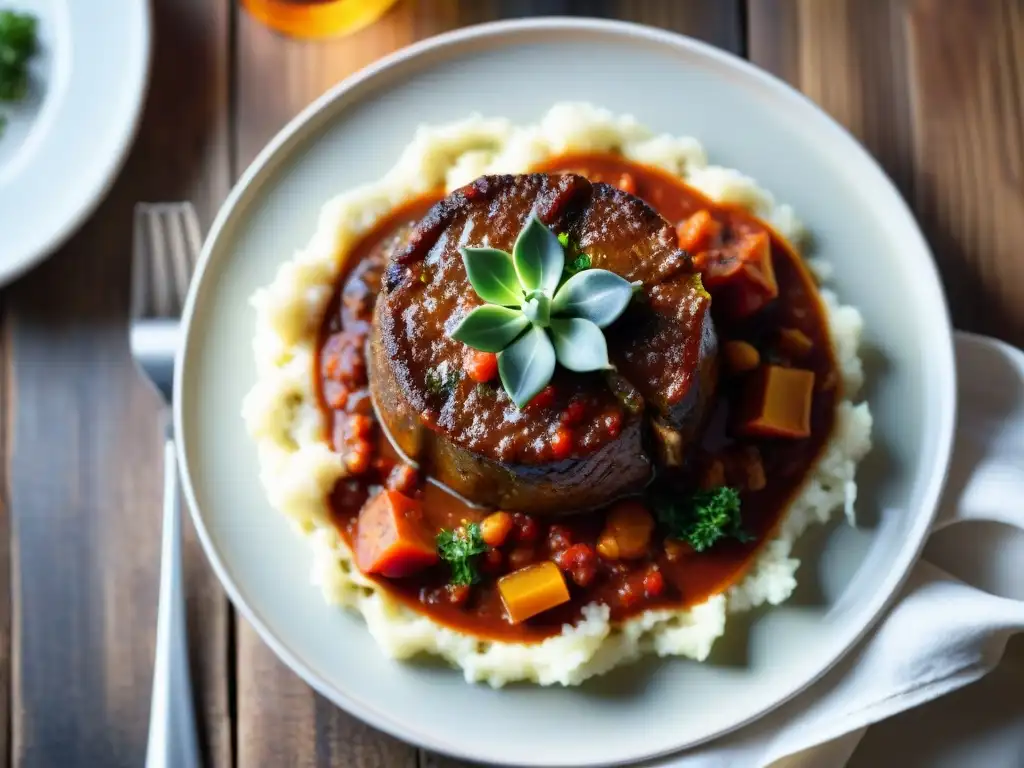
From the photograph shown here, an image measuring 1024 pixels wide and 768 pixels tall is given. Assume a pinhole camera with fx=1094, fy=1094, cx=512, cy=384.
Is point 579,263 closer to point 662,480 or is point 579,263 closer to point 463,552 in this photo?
point 662,480

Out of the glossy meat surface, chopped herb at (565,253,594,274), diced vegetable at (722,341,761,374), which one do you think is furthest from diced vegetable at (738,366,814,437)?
chopped herb at (565,253,594,274)

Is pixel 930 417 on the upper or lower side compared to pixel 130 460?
upper

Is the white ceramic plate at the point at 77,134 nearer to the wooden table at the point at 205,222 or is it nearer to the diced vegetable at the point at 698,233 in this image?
the wooden table at the point at 205,222

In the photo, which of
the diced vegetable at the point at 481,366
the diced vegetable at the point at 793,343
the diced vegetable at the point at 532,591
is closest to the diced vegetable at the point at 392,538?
the diced vegetable at the point at 532,591

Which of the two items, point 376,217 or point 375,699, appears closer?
point 375,699

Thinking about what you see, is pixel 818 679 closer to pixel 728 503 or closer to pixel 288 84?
pixel 728 503

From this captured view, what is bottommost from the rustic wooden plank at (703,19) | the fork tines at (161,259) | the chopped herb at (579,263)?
the fork tines at (161,259)

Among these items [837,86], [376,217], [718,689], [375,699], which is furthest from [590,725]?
[837,86]
